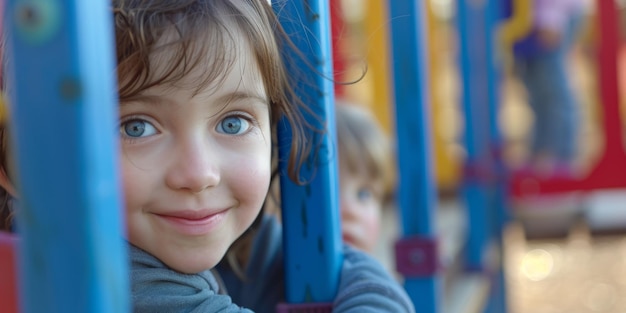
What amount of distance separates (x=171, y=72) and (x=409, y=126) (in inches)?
29.0

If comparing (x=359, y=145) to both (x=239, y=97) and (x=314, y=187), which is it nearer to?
(x=314, y=187)

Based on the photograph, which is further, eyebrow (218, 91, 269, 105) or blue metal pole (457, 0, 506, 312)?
blue metal pole (457, 0, 506, 312)

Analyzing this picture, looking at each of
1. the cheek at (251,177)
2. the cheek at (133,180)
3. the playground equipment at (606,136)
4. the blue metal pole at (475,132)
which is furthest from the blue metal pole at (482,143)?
the cheek at (133,180)

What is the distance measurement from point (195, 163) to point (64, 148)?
30cm

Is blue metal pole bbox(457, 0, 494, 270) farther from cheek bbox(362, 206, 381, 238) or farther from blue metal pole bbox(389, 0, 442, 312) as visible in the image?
blue metal pole bbox(389, 0, 442, 312)

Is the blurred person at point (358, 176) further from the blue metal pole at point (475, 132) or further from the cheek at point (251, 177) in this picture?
the blue metal pole at point (475, 132)

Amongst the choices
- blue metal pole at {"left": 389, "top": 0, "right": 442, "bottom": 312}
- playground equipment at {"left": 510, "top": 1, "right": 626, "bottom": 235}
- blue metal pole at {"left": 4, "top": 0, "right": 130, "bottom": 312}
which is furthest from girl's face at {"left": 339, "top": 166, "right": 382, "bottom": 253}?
playground equipment at {"left": 510, "top": 1, "right": 626, "bottom": 235}

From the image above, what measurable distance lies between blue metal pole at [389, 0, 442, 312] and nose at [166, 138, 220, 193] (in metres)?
0.72

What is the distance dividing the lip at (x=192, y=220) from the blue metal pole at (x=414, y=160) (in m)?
0.68

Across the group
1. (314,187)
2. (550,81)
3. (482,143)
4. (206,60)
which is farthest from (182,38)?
(550,81)

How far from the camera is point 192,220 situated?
2.37 feet

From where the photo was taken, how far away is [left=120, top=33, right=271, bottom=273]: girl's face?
2.25ft

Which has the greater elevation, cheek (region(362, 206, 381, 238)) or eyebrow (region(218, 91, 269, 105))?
eyebrow (region(218, 91, 269, 105))

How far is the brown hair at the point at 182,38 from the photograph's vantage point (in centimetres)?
68
